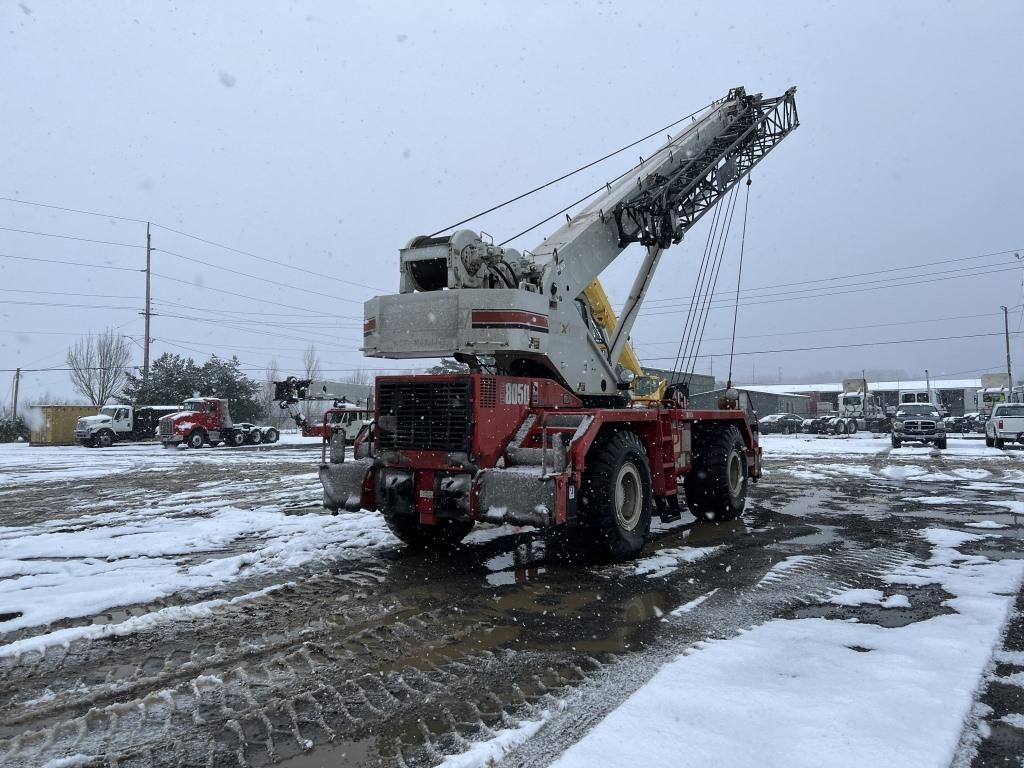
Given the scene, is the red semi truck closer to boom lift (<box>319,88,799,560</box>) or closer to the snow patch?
boom lift (<box>319,88,799,560</box>)

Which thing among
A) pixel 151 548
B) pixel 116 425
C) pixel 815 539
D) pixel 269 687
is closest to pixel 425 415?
pixel 269 687

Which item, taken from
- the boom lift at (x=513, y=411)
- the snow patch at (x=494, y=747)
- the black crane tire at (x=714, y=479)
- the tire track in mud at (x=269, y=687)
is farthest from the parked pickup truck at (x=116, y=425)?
the snow patch at (x=494, y=747)

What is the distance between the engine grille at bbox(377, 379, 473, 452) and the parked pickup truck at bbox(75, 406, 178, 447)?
34.5 meters

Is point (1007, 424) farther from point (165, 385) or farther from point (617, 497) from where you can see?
point (165, 385)

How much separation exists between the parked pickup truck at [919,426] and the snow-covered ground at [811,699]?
25.9 m

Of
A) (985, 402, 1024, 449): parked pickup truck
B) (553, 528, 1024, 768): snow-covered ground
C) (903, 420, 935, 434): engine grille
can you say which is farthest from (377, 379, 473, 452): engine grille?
(985, 402, 1024, 449): parked pickup truck

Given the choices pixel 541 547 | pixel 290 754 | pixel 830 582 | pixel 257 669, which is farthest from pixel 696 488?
pixel 290 754

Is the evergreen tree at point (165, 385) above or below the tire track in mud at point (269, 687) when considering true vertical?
above

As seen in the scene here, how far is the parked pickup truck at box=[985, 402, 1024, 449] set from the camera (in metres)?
25.9

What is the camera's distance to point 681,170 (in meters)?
9.97

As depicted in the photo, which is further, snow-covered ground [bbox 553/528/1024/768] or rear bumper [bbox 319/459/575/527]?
rear bumper [bbox 319/459/575/527]

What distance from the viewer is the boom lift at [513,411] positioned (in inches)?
257

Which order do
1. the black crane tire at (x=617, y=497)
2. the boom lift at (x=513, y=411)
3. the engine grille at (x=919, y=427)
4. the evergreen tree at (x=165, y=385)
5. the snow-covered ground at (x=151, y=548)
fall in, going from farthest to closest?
1. the evergreen tree at (x=165, y=385)
2. the engine grille at (x=919, y=427)
3. the black crane tire at (x=617, y=497)
4. the boom lift at (x=513, y=411)
5. the snow-covered ground at (x=151, y=548)

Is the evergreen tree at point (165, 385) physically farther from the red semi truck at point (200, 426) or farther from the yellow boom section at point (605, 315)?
the yellow boom section at point (605, 315)
